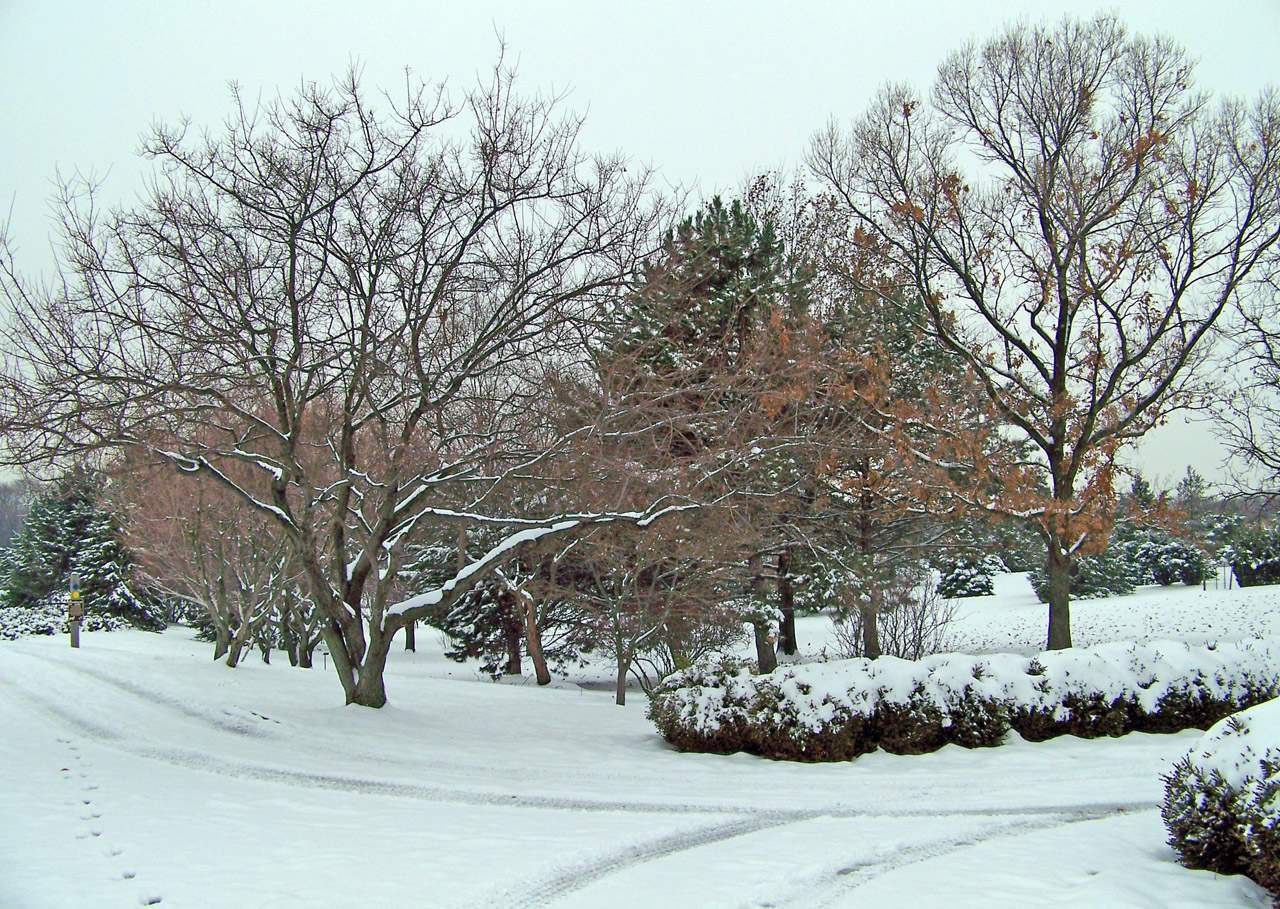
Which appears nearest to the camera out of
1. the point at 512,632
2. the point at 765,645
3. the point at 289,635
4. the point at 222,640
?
the point at 222,640

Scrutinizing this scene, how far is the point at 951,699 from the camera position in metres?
9.89

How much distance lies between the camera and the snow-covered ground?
191 inches

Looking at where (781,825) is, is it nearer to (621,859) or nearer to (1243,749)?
(621,859)

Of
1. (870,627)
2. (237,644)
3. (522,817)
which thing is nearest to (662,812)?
(522,817)

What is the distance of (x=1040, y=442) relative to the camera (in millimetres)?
16234

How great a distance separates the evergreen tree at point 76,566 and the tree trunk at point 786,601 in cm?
2643

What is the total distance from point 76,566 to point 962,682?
3683cm

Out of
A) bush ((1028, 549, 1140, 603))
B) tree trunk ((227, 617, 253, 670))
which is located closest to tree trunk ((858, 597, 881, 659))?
tree trunk ((227, 617, 253, 670))

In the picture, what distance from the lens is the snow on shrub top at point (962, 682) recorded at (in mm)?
9797

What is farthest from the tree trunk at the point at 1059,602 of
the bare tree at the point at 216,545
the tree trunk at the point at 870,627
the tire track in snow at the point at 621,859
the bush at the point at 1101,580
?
the bush at the point at 1101,580

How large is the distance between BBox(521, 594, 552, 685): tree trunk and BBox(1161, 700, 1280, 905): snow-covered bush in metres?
15.1

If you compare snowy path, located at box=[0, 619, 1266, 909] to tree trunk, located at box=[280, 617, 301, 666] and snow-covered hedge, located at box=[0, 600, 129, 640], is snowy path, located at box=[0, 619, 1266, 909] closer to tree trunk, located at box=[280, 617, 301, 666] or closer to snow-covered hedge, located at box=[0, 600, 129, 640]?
tree trunk, located at box=[280, 617, 301, 666]

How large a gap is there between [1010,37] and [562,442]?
13634mm

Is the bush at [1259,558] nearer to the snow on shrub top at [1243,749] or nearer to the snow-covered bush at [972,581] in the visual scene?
the snow-covered bush at [972,581]
